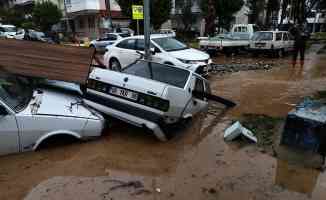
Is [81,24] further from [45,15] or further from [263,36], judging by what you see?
[263,36]

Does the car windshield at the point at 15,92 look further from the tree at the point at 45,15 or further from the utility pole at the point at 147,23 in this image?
the tree at the point at 45,15

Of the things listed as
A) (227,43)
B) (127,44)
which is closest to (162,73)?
(127,44)

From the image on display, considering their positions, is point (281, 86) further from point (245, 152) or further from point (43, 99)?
point (43, 99)

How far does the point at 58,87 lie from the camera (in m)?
5.42

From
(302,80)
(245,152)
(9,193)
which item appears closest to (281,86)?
(302,80)

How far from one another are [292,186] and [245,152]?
1056mm

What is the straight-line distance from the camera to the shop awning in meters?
5.34

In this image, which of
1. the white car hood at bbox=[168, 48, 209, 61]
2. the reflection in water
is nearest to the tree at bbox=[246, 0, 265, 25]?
the white car hood at bbox=[168, 48, 209, 61]

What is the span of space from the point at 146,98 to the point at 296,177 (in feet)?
8.53

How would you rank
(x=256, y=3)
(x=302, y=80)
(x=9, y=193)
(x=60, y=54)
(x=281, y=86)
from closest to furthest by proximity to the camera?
(x=9, y=193), (x=60, y=54), (x=281, y=86), (x=302, y=80), (x=256, y=3)

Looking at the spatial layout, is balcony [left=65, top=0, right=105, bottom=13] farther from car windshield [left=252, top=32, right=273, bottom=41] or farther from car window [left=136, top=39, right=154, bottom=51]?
car window [left=136, top=39, right=154, bottom=51]

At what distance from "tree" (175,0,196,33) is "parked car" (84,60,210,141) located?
106 ft

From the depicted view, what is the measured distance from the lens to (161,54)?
9.63 meters

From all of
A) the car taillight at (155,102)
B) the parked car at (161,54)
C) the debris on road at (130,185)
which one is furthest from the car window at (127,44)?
the debris on road at (130,185)
